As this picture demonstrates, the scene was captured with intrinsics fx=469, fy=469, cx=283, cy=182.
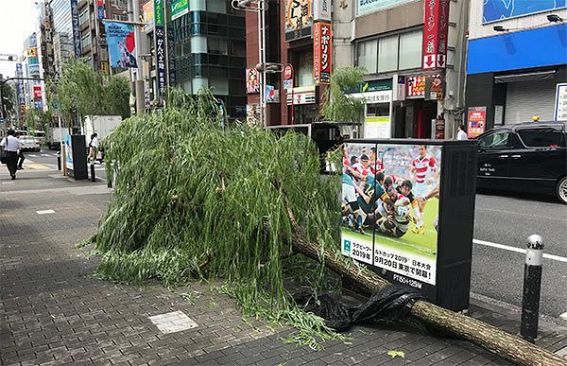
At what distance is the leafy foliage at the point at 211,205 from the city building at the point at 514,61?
16.1 meters

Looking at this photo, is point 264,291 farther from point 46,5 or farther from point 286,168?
point 46,5

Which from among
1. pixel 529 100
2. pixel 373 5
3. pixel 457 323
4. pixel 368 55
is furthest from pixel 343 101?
pixel 457 323

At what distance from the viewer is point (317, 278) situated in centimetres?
499

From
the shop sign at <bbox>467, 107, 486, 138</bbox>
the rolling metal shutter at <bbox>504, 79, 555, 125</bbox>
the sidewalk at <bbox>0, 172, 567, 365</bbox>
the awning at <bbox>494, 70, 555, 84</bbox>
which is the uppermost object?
the awning at <bbox>494, 70, 555, 84</bbox>

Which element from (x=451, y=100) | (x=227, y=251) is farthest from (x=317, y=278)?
(x=451, y=100)

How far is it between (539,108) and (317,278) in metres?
17.7

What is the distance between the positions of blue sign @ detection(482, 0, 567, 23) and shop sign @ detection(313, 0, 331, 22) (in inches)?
406

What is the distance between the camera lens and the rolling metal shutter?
733 inches

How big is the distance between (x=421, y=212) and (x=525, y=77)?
695 inches

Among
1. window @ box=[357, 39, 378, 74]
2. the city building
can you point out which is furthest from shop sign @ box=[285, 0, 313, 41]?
the city building

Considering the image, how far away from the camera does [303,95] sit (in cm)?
3188

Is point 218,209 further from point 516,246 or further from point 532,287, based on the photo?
point 516,246

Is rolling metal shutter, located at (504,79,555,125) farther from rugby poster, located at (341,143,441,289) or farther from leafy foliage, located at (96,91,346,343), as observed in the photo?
rugby poster, located at (341,143,441,289)

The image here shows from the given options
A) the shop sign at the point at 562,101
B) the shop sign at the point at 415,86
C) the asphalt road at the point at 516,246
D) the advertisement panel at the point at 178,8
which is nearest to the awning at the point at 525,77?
the shop sign at the point at 562,101
